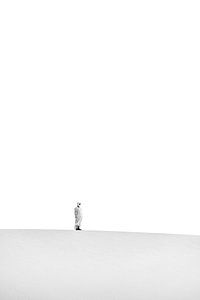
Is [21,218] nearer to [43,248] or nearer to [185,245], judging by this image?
[43,248]

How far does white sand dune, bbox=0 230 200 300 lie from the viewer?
12.9m

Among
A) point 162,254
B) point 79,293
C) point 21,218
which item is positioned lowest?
point 79,293

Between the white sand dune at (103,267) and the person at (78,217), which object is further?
the person at (78,217)

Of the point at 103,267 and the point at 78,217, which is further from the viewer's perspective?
the point at 78,217

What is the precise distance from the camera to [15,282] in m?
13.4

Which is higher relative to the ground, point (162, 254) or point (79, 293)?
point (162, 254)

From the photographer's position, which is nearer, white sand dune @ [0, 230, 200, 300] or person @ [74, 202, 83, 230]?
white sand dune @ [0, 230, 200, 300]

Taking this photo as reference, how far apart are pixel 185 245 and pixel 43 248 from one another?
3005 mm

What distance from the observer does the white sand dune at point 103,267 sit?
12.9m

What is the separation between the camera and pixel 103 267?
13.0m

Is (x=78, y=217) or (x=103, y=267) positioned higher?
(x=78, y=217)

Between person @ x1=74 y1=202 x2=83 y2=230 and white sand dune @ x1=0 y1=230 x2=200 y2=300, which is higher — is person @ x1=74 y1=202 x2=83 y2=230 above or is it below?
above

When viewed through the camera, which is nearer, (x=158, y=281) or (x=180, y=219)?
(x=158, y=281)

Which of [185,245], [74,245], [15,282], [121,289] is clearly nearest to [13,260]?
[15,282]
